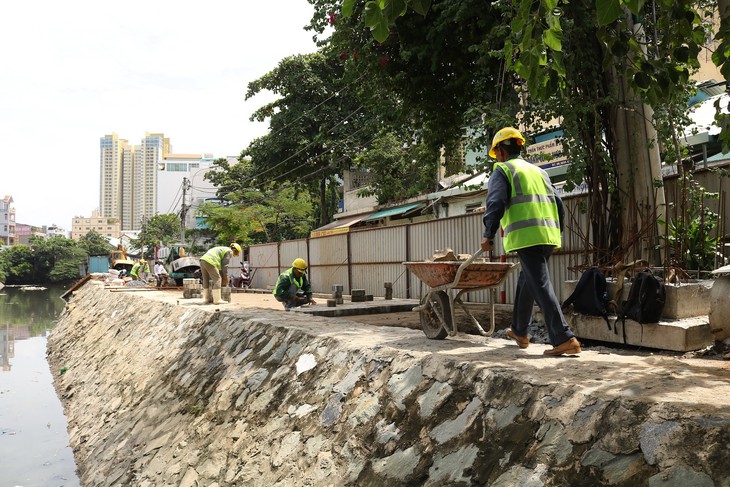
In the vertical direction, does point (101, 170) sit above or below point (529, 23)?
above

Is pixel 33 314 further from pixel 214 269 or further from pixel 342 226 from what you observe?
pixel 214 269

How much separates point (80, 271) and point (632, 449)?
71242mm

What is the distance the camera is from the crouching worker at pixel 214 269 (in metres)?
11.1

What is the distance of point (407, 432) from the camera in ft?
Result: 10.9

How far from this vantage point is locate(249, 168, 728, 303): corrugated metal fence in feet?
28.5

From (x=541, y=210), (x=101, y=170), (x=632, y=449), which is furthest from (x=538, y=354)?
(x=101, y=170)

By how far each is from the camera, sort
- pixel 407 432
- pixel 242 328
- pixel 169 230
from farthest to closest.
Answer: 1. pixel 169 230
2. pixel 242 328
3. pixel 407 432

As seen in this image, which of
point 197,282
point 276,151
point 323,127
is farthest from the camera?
point 276,151

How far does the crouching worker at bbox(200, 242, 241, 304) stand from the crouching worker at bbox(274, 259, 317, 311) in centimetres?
199

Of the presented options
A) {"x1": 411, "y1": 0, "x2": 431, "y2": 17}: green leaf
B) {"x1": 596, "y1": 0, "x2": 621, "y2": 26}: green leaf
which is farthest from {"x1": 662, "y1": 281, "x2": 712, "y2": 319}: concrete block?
{"x1": 411, "y1": 0, "x2": 431, "y2": 17}: green leaf

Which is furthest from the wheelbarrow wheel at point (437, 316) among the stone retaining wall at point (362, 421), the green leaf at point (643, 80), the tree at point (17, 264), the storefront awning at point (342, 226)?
the tree at point (17, 264)

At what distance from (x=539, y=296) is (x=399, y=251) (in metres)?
9.98

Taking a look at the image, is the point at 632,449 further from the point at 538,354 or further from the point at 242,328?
the point at 242,328

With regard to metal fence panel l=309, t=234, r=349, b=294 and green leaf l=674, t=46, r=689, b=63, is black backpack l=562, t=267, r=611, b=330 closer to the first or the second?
green leaf l=674, t=46, r=689, b=63
